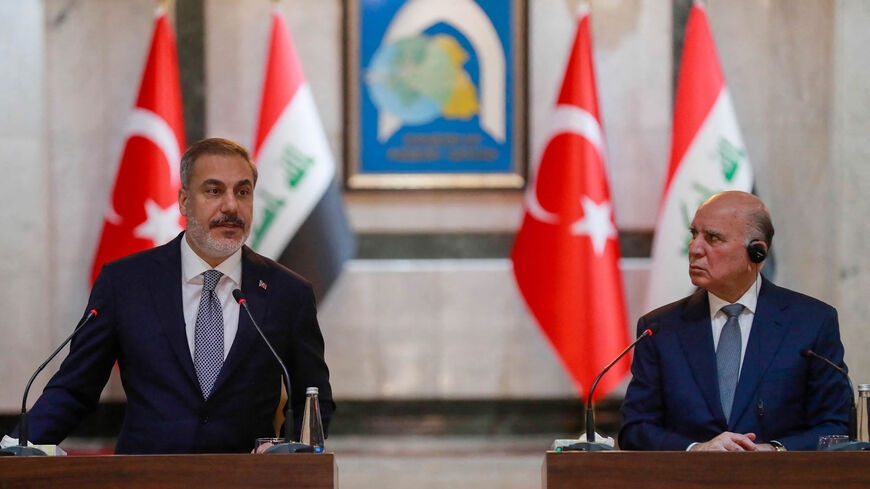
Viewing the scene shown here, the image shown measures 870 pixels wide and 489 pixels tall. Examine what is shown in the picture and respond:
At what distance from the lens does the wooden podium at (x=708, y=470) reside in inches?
A: 88.2

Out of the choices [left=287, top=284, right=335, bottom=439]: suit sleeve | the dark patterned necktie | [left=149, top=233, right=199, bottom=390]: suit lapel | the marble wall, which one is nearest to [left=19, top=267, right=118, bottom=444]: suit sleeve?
[left=149, top=233, right=199, bottom=390]: suit lapel

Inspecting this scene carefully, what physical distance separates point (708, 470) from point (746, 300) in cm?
98

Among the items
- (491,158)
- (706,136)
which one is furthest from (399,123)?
→ (706,136)

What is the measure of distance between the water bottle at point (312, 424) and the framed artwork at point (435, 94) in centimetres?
330

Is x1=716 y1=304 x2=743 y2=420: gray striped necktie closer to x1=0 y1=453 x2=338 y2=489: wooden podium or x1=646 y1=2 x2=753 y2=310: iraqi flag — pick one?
x1=0 y1=453 x2=338 y2=489: wooden podium

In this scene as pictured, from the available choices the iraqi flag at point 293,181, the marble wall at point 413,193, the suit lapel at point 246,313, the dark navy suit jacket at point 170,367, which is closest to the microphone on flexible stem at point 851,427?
the dark navy suit jacket at point 170,367

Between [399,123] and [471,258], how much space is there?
2.88 feet

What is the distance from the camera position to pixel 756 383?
2.99m

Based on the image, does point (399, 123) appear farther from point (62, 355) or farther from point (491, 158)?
point (62, 355)

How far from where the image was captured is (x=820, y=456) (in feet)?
7.40

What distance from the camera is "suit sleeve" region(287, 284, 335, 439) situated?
302cm

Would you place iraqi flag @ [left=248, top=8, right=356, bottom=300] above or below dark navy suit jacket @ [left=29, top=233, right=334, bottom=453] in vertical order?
above

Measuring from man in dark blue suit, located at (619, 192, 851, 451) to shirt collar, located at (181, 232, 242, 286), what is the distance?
1.24m

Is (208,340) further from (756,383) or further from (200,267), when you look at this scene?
(756,383)
